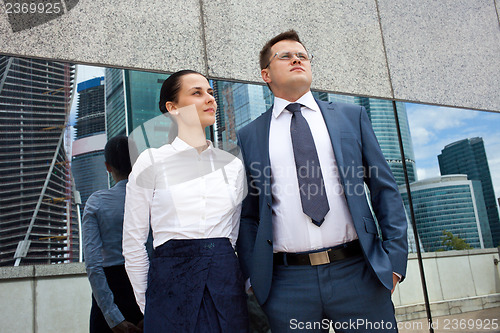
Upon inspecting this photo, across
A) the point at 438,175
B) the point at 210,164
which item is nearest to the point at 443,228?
the point at 438,175

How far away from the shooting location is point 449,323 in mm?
4012

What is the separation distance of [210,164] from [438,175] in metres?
3.06

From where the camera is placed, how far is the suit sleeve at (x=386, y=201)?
2.03 m

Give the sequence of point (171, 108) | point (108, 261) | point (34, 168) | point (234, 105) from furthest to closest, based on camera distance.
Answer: point (234, 105)
point (34, 168)
point (108, 261)
point (171, 108)

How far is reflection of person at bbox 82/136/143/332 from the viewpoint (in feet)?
7.85

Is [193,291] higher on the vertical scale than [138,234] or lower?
lower

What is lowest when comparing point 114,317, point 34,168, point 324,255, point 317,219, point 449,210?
point 114,317

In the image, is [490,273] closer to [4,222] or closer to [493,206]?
[493,206]

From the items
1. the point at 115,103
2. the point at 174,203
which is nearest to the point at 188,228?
the point at 174,203

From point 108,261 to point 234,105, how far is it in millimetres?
1583

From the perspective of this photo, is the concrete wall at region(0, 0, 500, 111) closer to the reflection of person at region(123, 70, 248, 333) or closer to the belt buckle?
the reflection of person at region(123, 70, 248, 333)

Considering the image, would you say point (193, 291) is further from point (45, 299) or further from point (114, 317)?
point (45, 299)

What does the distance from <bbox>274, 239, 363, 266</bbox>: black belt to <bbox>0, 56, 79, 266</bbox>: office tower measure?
1390mm

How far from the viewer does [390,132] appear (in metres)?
4.34
